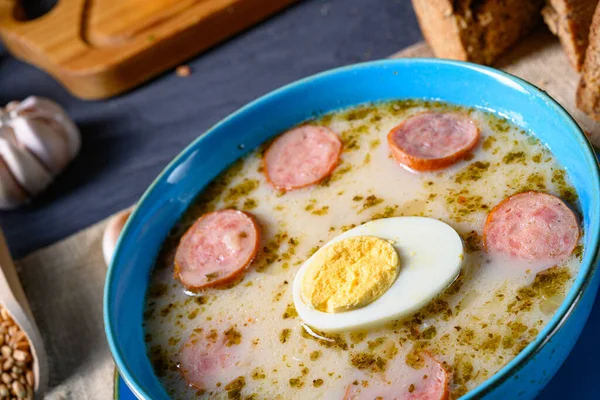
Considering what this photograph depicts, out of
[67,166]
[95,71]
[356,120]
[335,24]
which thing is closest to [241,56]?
[335,24]

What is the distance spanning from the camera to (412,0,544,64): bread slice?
7.08 feet

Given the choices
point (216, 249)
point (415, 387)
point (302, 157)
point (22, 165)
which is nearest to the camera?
point (415, 387)

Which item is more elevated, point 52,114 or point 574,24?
point 574,24

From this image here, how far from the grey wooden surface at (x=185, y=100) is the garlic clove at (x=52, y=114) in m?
0.08

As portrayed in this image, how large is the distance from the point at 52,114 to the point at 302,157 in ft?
3.97

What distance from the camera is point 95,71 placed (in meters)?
2.80

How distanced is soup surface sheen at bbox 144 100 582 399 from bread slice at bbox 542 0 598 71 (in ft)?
1.67

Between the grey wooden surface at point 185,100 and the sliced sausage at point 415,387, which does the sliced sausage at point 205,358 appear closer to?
the sliced sausage at point 415,387

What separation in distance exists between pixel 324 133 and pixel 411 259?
51cm

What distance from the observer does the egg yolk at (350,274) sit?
1443 millimetres

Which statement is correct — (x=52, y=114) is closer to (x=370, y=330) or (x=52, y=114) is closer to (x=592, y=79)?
(x=370, y=330)

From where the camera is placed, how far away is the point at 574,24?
2021 millimetres

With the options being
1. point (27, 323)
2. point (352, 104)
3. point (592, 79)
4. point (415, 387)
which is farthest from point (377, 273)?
point (27, 323)

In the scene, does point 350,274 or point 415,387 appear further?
point 350,274
